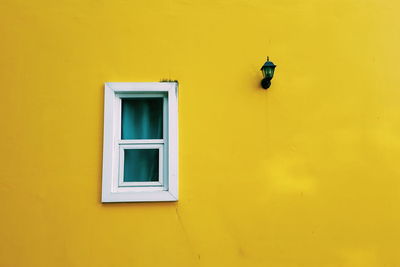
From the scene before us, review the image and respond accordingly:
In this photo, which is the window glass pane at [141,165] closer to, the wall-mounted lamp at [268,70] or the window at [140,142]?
the window at [140,142]

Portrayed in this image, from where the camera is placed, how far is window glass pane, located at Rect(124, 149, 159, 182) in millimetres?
3482

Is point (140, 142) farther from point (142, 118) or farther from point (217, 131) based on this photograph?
point (217, 131)

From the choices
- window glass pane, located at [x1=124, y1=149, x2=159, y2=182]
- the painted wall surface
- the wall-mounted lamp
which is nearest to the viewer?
the painted wall surface

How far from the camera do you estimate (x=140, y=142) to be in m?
3.49

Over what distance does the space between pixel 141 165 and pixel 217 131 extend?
842 mm

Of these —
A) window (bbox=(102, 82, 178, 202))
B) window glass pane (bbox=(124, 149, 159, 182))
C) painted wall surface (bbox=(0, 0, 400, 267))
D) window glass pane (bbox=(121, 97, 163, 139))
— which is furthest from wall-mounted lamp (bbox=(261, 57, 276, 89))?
window glass pane (bbox=(124, 149, 159, 182))

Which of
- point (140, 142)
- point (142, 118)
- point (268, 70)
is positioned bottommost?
point (140, 142)

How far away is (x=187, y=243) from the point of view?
129 inches

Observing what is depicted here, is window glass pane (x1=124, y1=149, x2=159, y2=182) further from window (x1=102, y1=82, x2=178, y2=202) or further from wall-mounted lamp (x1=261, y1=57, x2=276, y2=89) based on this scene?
wall-mounted lamp (x1=261, y1=57, x2=276, y2=89)

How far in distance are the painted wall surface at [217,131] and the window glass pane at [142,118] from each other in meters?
0.25

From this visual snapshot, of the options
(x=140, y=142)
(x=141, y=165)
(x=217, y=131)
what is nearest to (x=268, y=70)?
(x=217, y=131)

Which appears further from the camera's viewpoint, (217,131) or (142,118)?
(142,118)

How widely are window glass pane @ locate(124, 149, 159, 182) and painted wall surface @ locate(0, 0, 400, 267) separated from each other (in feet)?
0.94

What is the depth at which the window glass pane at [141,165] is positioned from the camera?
137 inches
